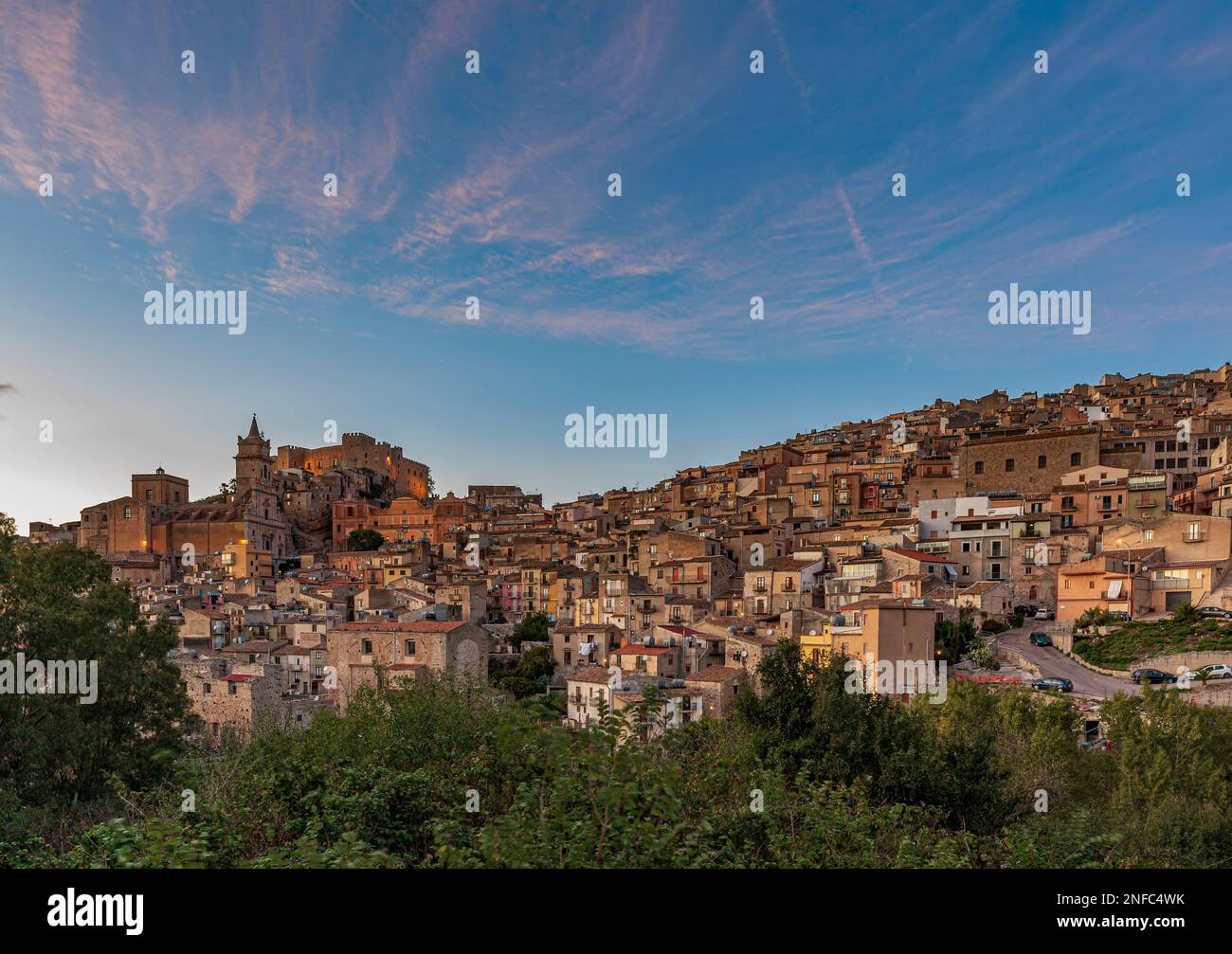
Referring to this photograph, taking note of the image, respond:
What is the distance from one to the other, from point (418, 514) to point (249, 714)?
5232cm

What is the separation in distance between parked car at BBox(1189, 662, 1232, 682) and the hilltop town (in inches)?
285

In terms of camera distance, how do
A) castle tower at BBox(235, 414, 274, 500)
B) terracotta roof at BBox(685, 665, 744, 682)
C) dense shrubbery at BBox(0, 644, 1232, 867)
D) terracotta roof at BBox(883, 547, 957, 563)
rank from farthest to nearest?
castle tower at BBox(235, 414, 274, 500)
terracotta roof at BBox(883, 547, 957, 563)
terracotta roof at BBox(685, 665, 744, 682)
dense shrubbery at BBox(0, 644, 1232, 867)

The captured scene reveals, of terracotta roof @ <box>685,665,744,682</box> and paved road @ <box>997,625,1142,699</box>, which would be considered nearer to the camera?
paved road @ <box>997,625,1142,699</box>

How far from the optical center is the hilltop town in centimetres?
2764

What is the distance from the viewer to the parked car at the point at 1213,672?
2339 centimetres

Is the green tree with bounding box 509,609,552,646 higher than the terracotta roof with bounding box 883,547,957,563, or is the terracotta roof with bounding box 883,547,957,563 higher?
the terracotta roof with bounding box 883,547,957,563

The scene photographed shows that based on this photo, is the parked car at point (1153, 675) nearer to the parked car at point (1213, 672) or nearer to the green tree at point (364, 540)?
the parked car at point (1213, 672)

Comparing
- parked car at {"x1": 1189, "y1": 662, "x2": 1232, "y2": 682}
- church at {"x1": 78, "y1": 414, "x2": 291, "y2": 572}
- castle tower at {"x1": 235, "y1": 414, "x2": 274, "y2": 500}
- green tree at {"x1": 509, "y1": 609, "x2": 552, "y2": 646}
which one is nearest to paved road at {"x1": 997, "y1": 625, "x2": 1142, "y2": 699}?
parked car at {"x1": 1189, "y1": 662, "x2": 1232, "y2": 682}

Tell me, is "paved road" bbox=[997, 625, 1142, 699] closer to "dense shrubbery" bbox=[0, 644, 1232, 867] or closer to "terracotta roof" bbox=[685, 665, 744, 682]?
"dense shrubbery" bbox=[0, 644, 1232, 867]

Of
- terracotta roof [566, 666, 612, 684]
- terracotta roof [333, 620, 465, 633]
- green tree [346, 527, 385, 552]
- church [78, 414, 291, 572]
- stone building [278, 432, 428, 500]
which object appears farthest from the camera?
stone building [278, 432, 428, 500]

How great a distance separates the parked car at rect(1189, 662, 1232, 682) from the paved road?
171 cm

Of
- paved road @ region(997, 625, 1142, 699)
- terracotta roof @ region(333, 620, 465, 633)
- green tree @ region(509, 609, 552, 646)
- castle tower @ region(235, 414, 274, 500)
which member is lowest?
green tree @ region(509, 609, 552, 646)

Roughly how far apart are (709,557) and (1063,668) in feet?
63.7
